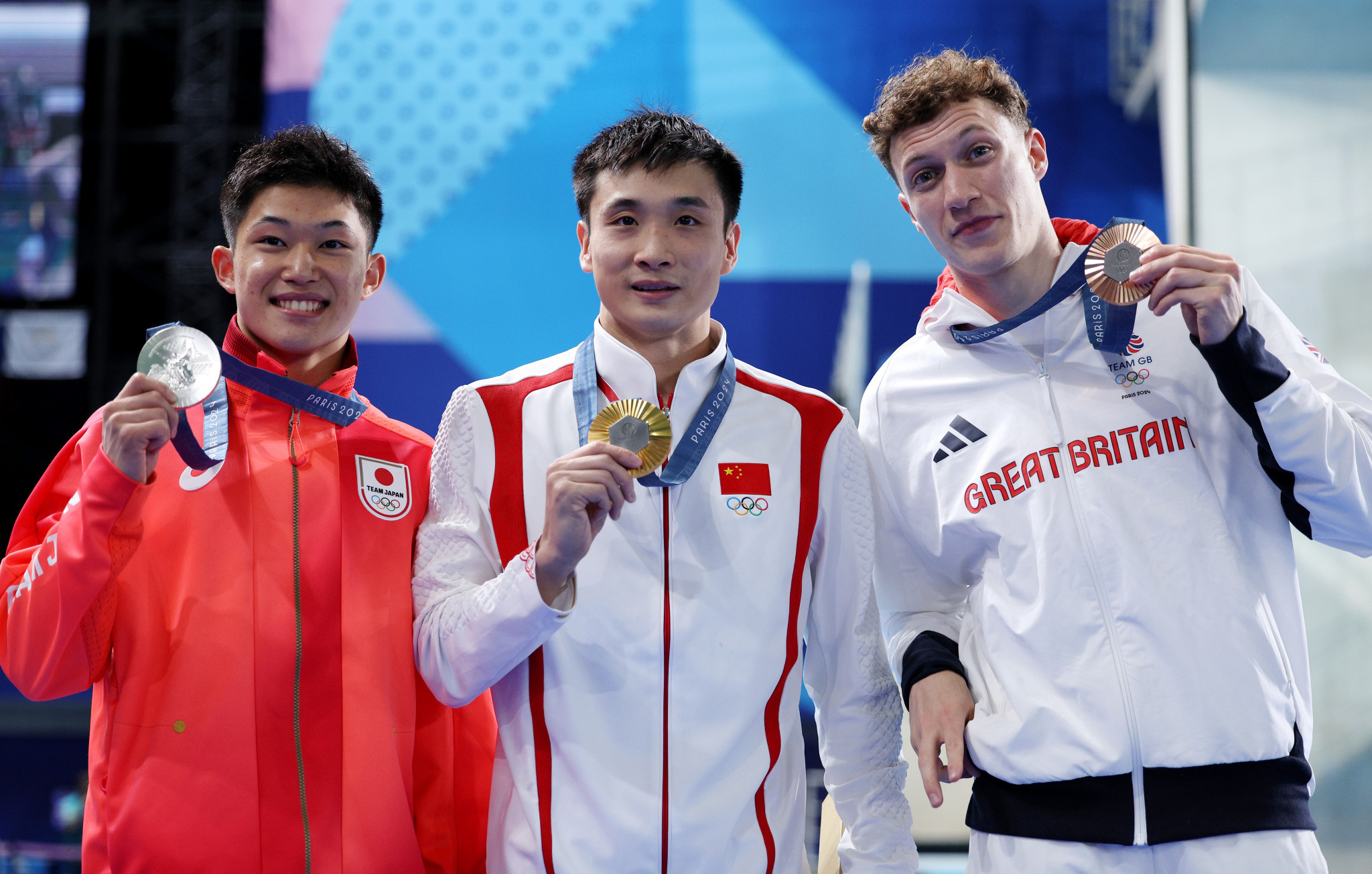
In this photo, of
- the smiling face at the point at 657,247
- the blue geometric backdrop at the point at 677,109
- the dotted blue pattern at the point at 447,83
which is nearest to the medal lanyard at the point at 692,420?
the smiling face at the point at 657,247

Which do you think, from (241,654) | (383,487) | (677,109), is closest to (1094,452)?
(383,487)

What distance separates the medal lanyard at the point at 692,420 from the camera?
6.34 ft

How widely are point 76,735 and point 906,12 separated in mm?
7722

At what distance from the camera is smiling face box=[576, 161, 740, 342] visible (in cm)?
202

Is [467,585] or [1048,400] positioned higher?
[1048,400]

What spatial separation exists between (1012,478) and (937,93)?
2.80 feet

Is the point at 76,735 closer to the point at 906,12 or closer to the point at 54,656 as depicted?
the point at 54,656

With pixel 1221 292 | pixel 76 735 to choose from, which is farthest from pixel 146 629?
pixel 76 735

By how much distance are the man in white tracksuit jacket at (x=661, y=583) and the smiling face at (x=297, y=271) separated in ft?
1.25

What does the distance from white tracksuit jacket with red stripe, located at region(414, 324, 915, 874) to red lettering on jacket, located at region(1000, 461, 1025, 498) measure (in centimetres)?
28

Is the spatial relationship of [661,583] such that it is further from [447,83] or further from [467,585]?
[447,83]

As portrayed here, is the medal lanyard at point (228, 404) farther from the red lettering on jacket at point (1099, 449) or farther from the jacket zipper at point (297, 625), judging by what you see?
the red lettering on jacket at point (1099, 449)

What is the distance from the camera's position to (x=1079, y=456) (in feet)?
6.61

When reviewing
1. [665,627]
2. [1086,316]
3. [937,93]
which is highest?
[937,93]
